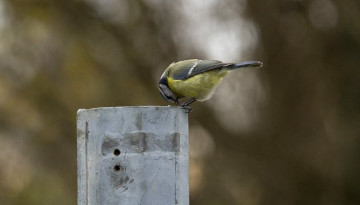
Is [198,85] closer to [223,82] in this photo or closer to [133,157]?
[133,157]

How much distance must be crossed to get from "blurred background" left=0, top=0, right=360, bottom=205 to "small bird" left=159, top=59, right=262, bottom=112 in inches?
129

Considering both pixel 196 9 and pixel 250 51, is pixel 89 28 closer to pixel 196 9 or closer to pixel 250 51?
pixel 196 9

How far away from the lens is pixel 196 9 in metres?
9.43

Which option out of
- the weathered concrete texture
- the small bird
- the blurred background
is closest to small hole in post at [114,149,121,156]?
the weathered concrete texture

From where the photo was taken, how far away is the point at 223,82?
9.11 m

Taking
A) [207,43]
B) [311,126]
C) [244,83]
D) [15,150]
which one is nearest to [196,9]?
[207,43]

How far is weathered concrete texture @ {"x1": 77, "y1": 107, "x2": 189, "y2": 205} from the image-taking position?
11.8 ft

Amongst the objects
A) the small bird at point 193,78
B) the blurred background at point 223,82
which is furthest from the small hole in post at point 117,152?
the blurred background at point 223,82

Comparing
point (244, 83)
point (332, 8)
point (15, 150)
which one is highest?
point (332, 8)

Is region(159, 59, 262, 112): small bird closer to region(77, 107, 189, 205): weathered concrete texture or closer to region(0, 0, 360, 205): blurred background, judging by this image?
region(77, 107, 189, 205): weathered concrete texture

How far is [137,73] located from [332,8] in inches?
100.0

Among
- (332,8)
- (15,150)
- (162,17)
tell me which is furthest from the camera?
(15,150)

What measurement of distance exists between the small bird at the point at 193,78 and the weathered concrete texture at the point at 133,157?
1.78 metres

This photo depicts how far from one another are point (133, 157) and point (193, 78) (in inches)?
76.2
